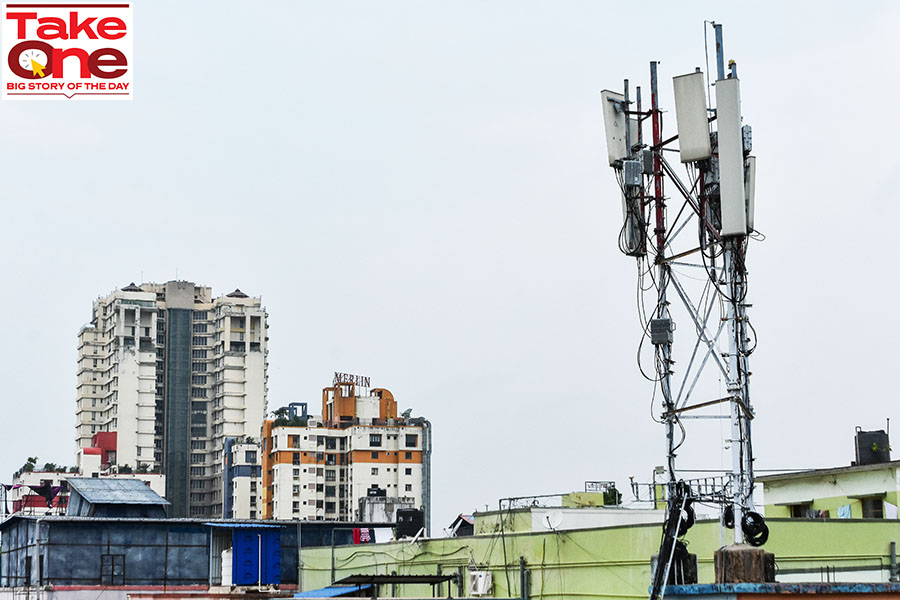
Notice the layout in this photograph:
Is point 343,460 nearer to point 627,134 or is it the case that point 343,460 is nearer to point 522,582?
point 522,582

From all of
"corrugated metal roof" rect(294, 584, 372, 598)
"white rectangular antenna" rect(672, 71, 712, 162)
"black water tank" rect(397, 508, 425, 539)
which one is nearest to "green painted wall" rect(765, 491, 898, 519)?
"corrugated metal roof" rect(294, 584, 372, 598)

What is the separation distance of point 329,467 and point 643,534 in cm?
11495

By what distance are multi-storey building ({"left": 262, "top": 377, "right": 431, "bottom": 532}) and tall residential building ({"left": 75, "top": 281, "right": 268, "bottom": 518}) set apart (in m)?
15.5

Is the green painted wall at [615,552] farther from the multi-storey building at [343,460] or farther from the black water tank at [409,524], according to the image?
the multi-storey building at [343,460]

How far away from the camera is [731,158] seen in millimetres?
20734

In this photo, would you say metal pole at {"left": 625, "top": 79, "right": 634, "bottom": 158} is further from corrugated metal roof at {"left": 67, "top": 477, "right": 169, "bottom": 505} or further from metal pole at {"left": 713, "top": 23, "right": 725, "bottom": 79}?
corrugated metal roof at {"left": 67, "top": 477, "right": 169, "bottom": 505}

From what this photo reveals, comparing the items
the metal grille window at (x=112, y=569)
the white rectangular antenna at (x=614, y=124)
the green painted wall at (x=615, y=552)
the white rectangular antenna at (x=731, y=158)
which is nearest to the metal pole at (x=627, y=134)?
the white rectangular antenna at (x=614, y=124)

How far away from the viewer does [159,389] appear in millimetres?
156875

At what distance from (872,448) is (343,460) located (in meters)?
108

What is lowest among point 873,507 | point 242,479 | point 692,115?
point 873,507

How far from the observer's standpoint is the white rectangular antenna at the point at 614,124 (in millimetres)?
23984

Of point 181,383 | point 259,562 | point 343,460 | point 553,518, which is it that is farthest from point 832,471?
point 181,383

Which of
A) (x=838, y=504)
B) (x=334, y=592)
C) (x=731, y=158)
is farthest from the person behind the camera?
(x=334, y=592)

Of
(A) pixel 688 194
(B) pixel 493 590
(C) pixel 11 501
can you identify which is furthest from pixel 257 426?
(A) pixel 688 194
